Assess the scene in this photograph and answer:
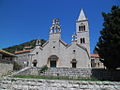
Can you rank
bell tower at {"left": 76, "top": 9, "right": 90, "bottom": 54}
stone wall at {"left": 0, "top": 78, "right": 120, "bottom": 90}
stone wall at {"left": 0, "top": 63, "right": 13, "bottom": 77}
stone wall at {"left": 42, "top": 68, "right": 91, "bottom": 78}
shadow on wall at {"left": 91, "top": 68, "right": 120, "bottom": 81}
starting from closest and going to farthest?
stone wall at {"left": 0, "top": 78, "right": 120, "bottom": 90} < shadow on wall at {"left": 91, "top": 68, "right": 120, "bottom": 81} < stone wall at {"left": 42, "top": 68, "right": 91, "bottom": 78} < stone wall at {"left": 0, "top": 63, "right": 13, "bottom": 77} < bell tower at {"left": 76, "top": 9, "right": 90, "bottom": 54}

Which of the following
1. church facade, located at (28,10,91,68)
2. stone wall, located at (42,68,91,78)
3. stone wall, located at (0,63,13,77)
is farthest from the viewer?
church facade, located at (28,10,91,68)

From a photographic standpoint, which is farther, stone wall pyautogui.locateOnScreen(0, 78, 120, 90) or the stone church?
the stone church

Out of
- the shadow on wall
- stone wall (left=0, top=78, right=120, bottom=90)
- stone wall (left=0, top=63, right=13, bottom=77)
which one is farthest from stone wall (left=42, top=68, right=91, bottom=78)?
stone wall (left=0, top=63, right=13, bottom=77)

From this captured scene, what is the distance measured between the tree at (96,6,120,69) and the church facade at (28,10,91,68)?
921 cm

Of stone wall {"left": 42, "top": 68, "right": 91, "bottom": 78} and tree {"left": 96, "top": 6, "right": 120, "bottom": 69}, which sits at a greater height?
tree {"left": 96, "top": 6, "right": 120, "bottom": 69}

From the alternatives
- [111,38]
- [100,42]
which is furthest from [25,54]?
[111,38]

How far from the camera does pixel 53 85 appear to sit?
501 inches

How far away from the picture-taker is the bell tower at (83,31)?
3312 centimetres

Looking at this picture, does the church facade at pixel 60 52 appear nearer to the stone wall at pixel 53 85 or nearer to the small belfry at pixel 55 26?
the small belfry at pixel 55 26

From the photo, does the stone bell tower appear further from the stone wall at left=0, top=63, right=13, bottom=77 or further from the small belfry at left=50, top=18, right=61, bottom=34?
the stone wall at left=0, top=63, right=13, bottom=77

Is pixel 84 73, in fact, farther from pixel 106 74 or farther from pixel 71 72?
pixel 106 74

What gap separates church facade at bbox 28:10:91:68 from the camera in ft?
87.7

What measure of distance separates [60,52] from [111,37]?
15637 mm

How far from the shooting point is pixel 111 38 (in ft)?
49.9
